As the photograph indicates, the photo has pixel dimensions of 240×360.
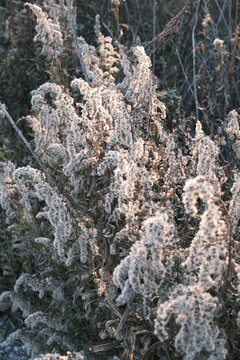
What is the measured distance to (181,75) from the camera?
407cm

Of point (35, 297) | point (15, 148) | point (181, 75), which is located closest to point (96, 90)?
point (35, 297)

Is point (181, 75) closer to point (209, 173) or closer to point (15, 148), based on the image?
point (15, 148)

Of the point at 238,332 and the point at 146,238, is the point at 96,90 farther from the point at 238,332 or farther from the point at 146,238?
the point at 238,332

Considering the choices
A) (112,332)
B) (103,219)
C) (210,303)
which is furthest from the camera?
(103,219)

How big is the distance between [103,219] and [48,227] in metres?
0.36

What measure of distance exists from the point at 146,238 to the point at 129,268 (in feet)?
0.47

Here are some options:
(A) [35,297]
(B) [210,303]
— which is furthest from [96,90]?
(A) [35,297]

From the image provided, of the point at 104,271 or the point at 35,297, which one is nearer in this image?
the point at 104,271

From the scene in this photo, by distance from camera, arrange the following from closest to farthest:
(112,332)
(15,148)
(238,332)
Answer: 1. (238,332)
2. (112,332)
3. (15,148)

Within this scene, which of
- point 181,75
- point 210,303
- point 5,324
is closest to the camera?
point 210,303

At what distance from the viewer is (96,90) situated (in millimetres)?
2061

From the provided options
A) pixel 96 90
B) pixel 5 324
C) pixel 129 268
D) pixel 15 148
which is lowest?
pixel 5 324

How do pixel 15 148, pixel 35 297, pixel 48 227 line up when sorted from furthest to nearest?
1. pixel 15 148
2. pixel 35 297
3. pixel 48 227

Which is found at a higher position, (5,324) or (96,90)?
(96,90)
